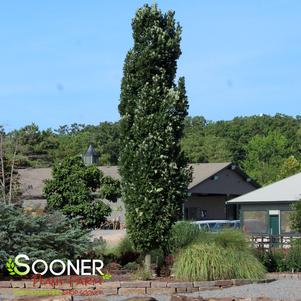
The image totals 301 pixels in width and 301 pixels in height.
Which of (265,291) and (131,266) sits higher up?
(131,266)

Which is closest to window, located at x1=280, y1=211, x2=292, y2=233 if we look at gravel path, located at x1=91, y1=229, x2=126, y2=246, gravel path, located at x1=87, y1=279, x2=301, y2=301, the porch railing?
gravel path, located at x1=91, y1=229, x2=126, y2=246

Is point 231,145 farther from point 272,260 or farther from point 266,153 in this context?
point 272,260

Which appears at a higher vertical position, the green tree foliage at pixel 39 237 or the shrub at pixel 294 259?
the green tree foliage at pixel 39 237

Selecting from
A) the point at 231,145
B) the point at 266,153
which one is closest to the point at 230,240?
the point at 266,153

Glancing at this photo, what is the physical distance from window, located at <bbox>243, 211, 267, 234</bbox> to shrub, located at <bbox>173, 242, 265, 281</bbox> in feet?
64.7

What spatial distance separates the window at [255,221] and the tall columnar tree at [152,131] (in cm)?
2017

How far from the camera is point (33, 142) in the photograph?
60.4 meters

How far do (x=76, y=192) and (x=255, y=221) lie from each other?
11.5m

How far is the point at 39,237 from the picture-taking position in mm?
16188

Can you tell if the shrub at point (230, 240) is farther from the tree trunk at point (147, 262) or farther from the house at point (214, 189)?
the house at point (214, 189)

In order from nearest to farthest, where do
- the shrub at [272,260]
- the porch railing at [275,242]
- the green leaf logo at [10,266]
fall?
1. the green leaf logo at [10,266]
2. the shrub at [272,260]
3. the porch railing at [275,242]

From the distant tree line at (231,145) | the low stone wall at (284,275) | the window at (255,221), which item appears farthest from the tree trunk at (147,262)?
the distant tree line at (231,145)

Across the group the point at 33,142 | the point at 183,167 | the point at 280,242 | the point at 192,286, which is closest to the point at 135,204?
the point at 183,167

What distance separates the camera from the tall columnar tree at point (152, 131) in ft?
52.7
